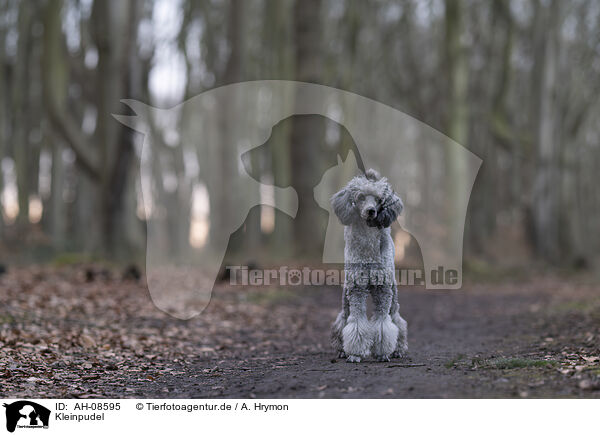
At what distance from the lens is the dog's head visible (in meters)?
5.73

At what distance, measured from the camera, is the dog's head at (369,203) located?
5.73m

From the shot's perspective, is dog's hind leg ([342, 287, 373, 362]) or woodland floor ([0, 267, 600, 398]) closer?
woodland floor ([0, 267, 600, 398])

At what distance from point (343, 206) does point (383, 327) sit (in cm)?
123

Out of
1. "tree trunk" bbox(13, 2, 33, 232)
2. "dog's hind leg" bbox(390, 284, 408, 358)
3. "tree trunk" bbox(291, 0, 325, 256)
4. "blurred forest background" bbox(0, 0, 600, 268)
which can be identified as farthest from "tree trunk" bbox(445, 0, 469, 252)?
"tree trunk" bbox(13, 2, 33, 232)

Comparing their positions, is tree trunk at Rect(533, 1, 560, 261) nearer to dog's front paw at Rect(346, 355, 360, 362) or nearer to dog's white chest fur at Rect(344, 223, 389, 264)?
dog's white chest fur at Rect(344, 223, 389, 264)

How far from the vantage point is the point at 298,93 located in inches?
734

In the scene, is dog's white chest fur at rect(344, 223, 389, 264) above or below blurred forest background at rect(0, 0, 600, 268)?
below

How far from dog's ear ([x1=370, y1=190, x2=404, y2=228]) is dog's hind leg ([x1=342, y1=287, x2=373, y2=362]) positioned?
0.69 metres

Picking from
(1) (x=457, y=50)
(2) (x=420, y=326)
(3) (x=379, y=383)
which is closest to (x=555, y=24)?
(1) (x=457, y=50)

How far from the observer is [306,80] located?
57.1 feet

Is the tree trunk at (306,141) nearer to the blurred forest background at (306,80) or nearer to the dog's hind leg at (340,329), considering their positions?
the blurred forest background at (306,80)
